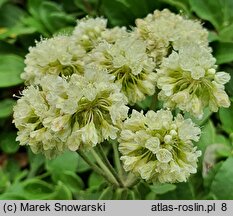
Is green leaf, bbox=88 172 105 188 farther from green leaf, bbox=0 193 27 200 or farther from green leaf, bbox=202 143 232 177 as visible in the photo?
green leaf, bbox=202 143 232 177

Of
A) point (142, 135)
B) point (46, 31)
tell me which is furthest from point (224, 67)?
point (142, 135)

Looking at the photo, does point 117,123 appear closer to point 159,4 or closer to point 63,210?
point 63,210

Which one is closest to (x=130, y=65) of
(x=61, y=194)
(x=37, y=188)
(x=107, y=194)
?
(x=107, y=194)

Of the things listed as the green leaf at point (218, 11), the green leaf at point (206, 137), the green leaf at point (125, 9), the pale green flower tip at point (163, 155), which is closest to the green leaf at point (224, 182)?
the green leaf at point (206, 137)

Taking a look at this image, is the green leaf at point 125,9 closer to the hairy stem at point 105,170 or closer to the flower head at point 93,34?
the flower head at point 93,34

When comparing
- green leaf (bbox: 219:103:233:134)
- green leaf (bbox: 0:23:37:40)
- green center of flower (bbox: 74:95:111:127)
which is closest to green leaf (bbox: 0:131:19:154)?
green leaf (bbox: 0:23:37:40)

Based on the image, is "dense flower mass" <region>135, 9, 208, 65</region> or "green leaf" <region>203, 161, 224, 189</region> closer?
"dense flower mass" <region>135, 9, 208, 65</region>

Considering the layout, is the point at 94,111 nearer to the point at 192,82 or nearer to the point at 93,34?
the point at 192,82
